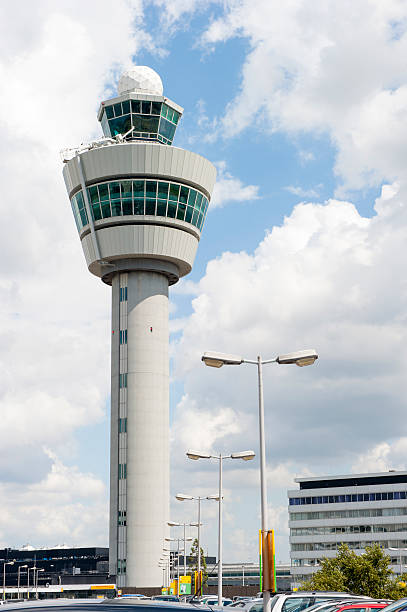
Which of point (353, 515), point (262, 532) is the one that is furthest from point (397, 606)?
point (353, 515)

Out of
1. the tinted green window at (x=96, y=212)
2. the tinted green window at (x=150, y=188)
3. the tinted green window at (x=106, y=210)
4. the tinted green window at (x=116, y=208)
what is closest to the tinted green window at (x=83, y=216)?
the tinted green window at (x=96, y=212)

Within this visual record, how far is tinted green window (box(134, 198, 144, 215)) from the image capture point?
81.9 metres

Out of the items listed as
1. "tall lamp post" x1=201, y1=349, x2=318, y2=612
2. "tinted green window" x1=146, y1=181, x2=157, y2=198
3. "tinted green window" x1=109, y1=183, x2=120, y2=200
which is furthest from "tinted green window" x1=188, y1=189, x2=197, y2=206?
"tall lamp post" x1=201, y1=349, x2=318, y2=612

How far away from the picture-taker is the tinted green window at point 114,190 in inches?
3243

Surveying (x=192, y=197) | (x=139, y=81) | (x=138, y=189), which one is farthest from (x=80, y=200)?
(x=139, y=81)

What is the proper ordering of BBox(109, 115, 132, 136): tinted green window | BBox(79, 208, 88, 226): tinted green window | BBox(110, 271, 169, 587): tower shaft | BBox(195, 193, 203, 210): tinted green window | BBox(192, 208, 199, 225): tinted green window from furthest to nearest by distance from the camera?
BBox(109, 115, 132, 136): tinted green window < BBox(195, 193, 203, 210): tinted green window < BBox(192, 208, 199, 225): tinted green window < BBox(79, 208, 88, 226): tinted green window < BBox(110, 271, 169, 587): tower shaft

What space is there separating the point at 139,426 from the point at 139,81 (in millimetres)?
40956

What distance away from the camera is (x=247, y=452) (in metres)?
42.5

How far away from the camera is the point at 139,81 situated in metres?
92.1

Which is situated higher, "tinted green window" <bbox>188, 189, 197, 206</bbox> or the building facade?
A: "tinted green window" <bbox>188, 189, 197, 206</bbox>

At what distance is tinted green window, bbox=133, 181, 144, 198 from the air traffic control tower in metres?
0.11

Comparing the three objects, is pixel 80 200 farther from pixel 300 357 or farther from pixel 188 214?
pixel 300 357

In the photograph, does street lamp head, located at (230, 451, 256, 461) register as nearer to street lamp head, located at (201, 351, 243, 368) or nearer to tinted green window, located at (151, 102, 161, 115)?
street lamp head, located at (201, 351, 243, 368)

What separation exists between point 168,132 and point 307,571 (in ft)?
266
